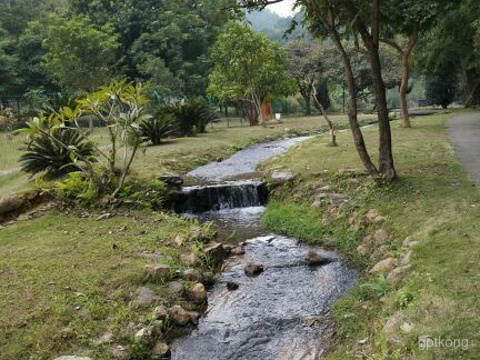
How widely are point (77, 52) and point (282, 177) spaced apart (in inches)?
817

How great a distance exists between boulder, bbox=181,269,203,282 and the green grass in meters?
0.25

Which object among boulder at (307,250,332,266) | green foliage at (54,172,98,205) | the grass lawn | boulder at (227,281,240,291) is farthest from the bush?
boulder at (227,281,240,291)

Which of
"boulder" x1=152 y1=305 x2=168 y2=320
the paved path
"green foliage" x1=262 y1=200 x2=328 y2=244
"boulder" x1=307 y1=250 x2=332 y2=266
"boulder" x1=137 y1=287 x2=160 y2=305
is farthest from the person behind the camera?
the paved path

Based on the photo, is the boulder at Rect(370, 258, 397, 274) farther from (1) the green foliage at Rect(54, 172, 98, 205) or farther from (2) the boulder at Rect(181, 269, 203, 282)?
(1) the green foliage at Rect(54, 172, 98, 205)

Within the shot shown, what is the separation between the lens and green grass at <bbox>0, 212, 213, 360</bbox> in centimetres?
481

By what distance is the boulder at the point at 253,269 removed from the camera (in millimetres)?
7043

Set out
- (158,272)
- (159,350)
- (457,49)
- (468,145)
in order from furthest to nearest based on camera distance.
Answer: (457,49) < (468,145) < (158,272) < (159,350)

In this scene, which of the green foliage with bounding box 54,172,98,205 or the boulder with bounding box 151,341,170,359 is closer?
the boulder with bounding box 151,341,170,359

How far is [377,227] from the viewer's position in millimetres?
7633

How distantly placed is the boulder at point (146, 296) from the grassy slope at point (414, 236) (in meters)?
2.19

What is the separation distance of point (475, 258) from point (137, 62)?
1377 inches

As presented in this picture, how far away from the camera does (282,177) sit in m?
11.4

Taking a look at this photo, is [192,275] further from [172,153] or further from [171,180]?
→ [172,153]

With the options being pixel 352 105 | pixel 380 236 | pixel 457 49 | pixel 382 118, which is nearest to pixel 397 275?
pixel 380 236
